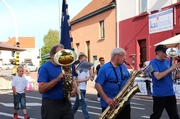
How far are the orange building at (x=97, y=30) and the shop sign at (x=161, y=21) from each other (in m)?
5.24

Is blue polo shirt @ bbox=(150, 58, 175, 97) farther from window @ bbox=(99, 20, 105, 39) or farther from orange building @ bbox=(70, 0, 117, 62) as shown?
window @ bbox=(99, 20, 105, 39)

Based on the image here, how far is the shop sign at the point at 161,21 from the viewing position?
54.9 ft

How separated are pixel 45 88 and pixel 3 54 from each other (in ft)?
283

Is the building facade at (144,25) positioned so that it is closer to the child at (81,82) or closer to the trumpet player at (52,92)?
the child at (81,82)

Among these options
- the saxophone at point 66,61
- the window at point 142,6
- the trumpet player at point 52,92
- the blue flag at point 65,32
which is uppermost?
the window at point 142,6

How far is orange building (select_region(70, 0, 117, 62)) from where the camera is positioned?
2366cm

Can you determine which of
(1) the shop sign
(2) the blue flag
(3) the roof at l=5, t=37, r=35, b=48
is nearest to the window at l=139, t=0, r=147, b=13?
(1) the shop sign

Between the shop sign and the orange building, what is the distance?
17.2 feet

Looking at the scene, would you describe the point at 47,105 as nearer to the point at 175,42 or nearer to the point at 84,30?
the point at 175,42

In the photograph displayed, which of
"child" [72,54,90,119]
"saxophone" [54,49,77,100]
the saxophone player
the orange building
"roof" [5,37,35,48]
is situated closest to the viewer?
"saxophone" [54,49,77,100]

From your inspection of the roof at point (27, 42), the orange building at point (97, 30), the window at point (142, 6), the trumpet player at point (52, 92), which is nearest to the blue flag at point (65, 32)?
the trumpet player at point (52, 92)

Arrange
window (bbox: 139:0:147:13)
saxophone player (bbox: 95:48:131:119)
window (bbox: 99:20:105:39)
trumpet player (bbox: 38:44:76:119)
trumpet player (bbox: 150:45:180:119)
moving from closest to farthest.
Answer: trumpet player (bbox: 38:44:76:119) < saxophone player (bbox: 95:48:131:119) < trumpet player (bbox: 150:45:180:119) < window (bbox: 139:0:147:13) < window (bbox: 99:20:105:39)

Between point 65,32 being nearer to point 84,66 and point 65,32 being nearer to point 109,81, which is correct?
point 84,66

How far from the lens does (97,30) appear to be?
2583cm
